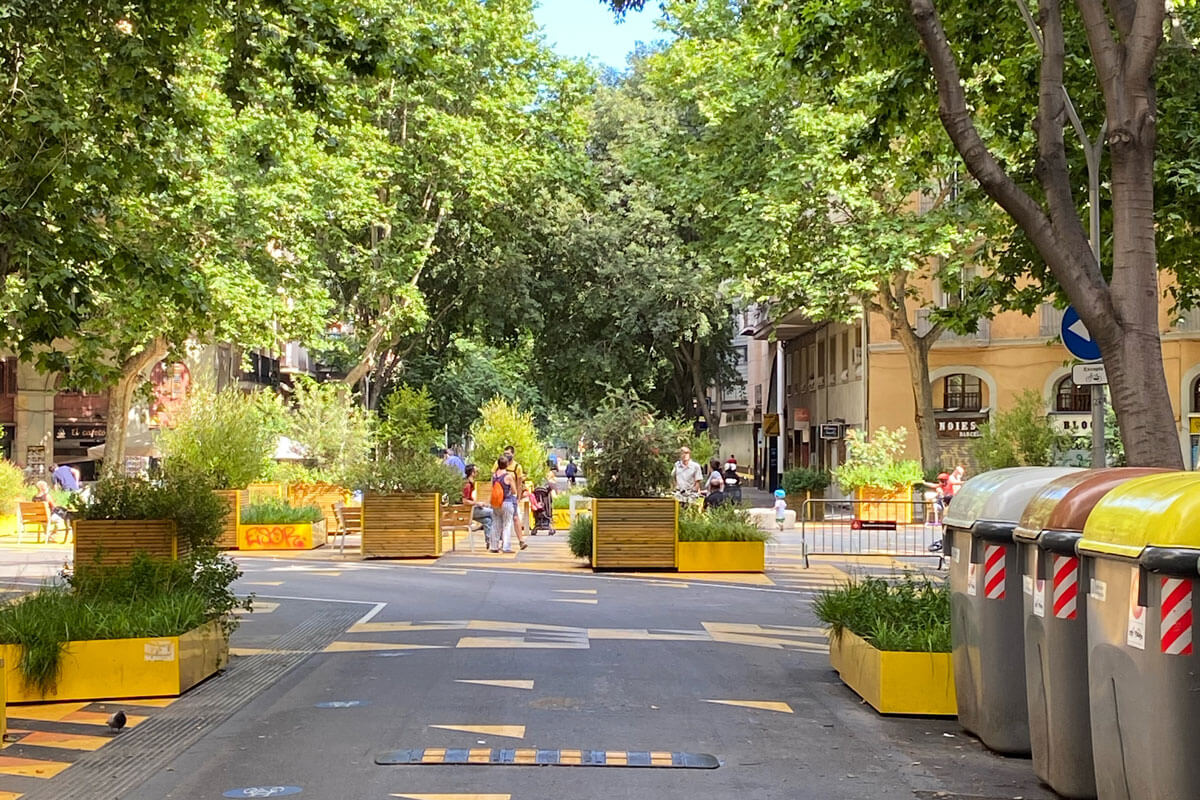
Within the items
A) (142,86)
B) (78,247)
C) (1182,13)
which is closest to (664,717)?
(78,247)

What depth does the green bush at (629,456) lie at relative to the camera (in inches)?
856

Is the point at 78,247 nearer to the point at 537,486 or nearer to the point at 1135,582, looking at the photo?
the point at 1135,582

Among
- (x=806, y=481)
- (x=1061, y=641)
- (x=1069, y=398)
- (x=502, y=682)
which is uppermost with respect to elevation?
(x=1069, y=398)

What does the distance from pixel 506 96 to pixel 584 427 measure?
2002 cm

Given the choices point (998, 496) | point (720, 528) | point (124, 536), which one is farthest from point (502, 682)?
point (720, 528)

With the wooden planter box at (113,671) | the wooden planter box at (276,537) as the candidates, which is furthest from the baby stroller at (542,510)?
the wooden planter box at (113,671)

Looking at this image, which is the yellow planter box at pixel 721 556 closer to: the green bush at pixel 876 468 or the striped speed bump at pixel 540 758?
the striped speed bump at pixel 540 758

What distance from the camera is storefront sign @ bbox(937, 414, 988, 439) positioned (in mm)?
45531

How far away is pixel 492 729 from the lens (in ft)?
30.4

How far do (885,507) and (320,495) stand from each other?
13297 mm

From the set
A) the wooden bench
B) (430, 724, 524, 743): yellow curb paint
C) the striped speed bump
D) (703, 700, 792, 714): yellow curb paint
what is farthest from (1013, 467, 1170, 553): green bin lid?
the wooden bench

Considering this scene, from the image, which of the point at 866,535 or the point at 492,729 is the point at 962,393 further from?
the point at 492,729

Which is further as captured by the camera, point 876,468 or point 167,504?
point 876,468

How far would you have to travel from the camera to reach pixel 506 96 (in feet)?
133
